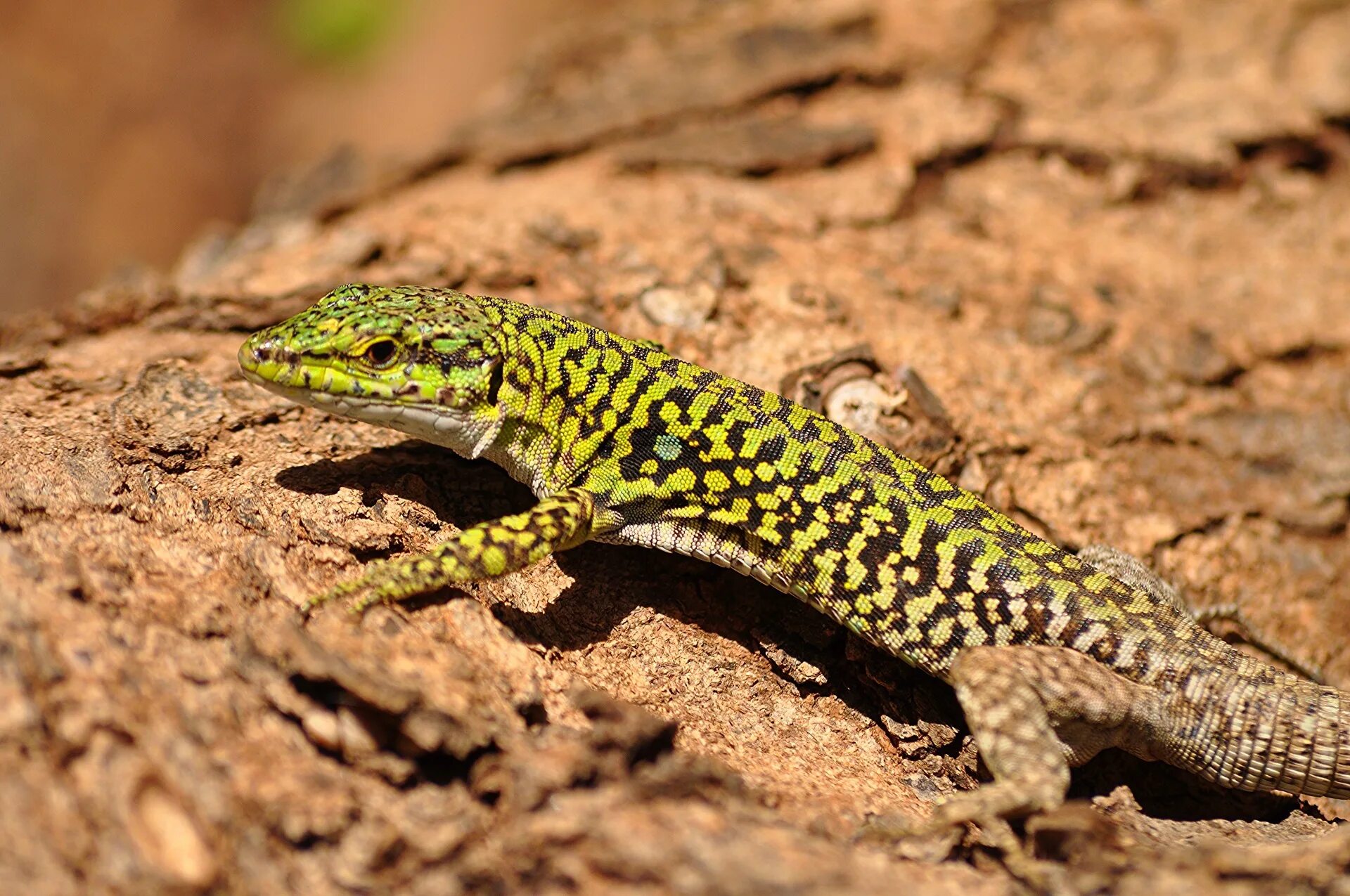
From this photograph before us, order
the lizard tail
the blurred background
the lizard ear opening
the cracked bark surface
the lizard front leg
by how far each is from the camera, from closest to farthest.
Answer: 1. the cracked bark surface
2. the lizard front leg
3. the lizard tail
4. the lizard ear opening
5. the blurred background

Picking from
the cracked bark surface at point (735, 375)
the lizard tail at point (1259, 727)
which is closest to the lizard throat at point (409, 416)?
the cracked bark surface at point (735, 375)

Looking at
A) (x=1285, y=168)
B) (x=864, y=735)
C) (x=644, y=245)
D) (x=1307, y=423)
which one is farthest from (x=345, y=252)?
(x=1285, y=168)

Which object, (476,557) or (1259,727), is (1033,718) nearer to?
(1259,727)

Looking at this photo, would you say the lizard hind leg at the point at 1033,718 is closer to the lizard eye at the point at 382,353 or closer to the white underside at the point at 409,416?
the white underside at the point at 409,416

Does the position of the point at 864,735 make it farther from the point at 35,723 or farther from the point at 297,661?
the point at 35,723

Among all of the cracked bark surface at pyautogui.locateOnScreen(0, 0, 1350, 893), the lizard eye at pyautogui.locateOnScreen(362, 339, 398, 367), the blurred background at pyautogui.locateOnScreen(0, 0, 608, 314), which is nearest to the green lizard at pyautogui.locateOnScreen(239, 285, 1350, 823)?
the lizard eye at pyautogui.locateOnScreen(362, 339, 398, 367)

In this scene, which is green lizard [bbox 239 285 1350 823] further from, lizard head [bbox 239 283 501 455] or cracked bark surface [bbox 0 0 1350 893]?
cracked bark surface [bbox 0 0 1350 893]
